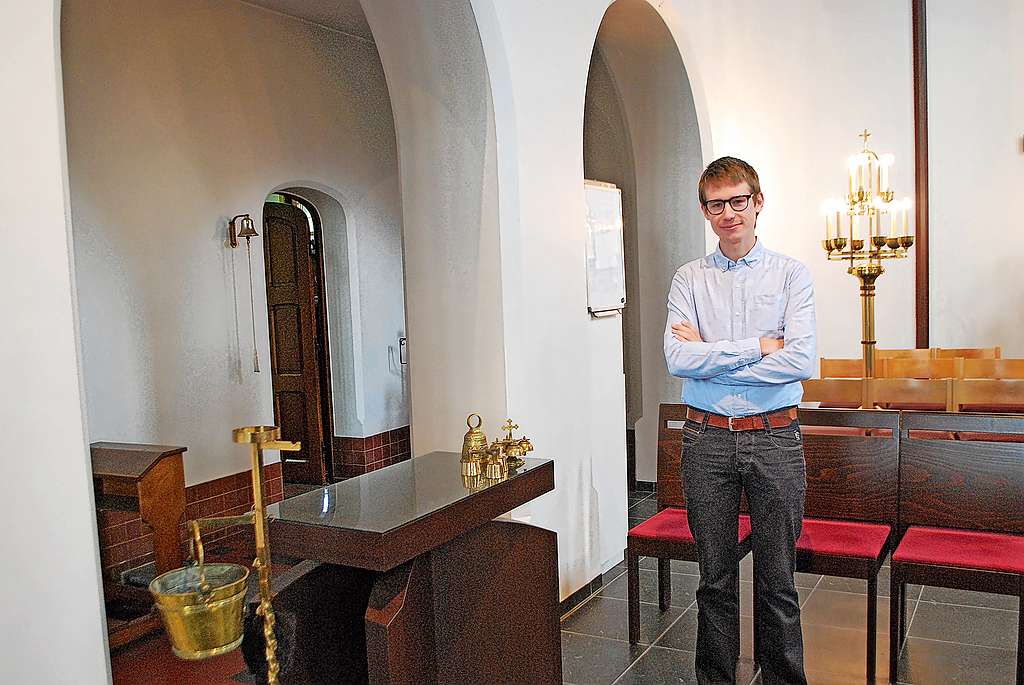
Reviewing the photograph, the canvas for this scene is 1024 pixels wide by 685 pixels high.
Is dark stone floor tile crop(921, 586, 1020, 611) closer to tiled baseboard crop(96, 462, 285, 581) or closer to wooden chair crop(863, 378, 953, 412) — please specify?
wooden chair crop(863, 378, 953, 412)

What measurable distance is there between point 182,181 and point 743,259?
384cm

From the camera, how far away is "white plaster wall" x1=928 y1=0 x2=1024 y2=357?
7.25 meters

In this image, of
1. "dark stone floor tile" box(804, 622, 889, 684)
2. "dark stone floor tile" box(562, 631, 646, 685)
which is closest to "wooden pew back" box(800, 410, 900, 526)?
"dark stone floor tile" box(804, 622, 889, 684)

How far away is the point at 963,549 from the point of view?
3.17m

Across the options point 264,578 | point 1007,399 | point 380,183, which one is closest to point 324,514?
point 264,578

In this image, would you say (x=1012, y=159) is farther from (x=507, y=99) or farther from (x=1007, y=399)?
(x=507, y=99)

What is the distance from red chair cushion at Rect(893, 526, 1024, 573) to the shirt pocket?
0.96 metres

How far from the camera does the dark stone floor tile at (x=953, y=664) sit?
323cm

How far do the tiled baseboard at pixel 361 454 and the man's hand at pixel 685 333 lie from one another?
15.3 ft

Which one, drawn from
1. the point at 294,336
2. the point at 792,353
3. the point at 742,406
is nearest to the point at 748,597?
the point at 742,406

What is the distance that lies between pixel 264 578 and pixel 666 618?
277 cm

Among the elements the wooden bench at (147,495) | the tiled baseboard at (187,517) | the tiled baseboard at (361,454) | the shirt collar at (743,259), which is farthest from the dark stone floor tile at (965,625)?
A: the tiled baseboard at (361,454)

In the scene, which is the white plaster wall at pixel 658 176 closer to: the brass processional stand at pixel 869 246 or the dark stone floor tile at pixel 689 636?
the brass processional stand at pixel 869 246

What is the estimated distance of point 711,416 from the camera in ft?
9.59
